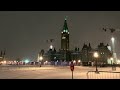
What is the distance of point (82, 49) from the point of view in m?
162
